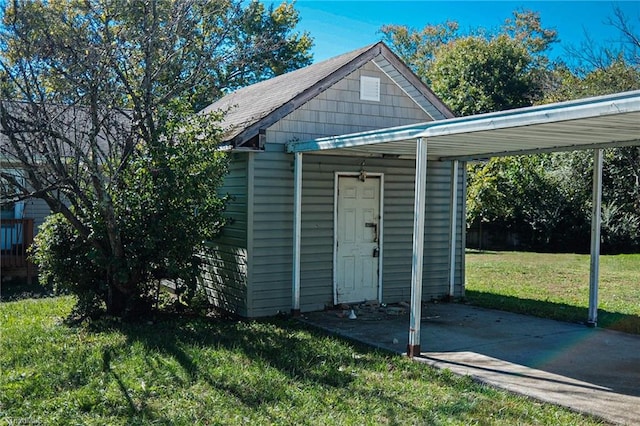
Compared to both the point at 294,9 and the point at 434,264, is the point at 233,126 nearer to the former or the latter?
the point at 434,264

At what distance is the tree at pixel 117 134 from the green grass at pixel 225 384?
3.60 ft

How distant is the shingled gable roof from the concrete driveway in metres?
2.95

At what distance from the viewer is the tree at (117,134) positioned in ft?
23.0

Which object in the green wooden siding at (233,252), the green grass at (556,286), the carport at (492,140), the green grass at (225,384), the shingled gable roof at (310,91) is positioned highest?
the shingled gable roof at (310,91)

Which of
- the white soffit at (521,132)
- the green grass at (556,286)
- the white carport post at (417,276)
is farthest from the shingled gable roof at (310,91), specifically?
the green grass at (556,286)

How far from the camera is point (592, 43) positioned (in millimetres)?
23672

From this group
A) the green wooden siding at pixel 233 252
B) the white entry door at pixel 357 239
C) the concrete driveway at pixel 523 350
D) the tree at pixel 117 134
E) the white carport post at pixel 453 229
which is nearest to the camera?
the concrete driveway at pixel 523 350

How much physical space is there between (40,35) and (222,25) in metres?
2.71

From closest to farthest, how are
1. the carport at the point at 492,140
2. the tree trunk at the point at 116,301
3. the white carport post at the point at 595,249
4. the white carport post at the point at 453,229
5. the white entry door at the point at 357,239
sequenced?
the carport at the point at 492,140
the tree trunk at the point at 116,301
the white carport post at the point at 595,249
the white entry door at the point at 357,239
the white carport post at the point at 453,229

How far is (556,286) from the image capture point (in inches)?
482

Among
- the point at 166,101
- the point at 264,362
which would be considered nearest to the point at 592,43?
the point at 166,101

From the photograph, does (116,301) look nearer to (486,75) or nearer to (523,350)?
(523,350)

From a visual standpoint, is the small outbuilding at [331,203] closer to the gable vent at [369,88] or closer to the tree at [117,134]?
the gable vent at [369,88]

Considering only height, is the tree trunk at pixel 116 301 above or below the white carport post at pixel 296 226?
below
